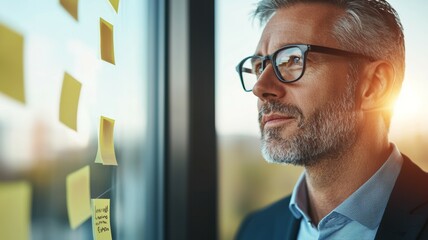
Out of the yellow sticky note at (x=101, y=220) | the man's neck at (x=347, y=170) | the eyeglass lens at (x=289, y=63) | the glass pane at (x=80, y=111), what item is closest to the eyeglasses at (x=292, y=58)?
the eyeglass lens at (x=289, y=63)

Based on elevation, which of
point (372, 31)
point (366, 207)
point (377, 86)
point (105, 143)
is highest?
point (372, 31)

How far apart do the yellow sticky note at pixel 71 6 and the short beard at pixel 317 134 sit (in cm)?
43

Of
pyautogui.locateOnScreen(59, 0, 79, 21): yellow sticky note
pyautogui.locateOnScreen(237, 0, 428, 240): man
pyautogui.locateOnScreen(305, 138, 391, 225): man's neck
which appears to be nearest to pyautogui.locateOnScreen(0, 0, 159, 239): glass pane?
pyautogui.locateOnScreen(59, 0, 79, 21): yellow sticky note

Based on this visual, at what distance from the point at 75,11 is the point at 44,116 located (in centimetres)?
18

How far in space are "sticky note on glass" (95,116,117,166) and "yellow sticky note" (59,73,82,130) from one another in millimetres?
82

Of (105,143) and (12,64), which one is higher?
(12,64)

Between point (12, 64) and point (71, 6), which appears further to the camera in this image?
point (71, 6)

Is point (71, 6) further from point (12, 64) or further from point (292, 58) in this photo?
point (292, 58)

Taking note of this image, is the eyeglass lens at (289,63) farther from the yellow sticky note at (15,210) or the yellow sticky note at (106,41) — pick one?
the yellow sticky note at (15,210)

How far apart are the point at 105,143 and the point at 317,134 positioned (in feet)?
1.39

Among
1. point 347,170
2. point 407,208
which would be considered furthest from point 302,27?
point 407,208

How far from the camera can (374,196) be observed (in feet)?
2.98

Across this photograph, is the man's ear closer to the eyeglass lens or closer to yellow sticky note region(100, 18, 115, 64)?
the eyeglass lens

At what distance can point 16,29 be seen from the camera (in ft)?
1.93
